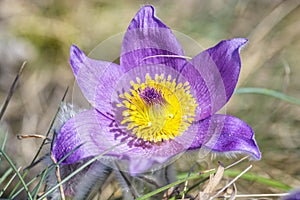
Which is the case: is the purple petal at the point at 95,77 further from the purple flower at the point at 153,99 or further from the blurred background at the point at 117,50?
the blurred background at the point at 117,50

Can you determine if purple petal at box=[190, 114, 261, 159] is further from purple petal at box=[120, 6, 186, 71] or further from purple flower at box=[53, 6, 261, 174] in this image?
purple petal at box=[120, 6, 186, 71]

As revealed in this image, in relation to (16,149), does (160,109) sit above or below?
above

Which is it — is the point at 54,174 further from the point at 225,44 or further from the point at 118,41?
the point at 118,41

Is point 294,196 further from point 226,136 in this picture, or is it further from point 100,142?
point 100,142

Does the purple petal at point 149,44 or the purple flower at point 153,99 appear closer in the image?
the purple flower at point 153,99

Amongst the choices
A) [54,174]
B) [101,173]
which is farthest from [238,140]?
[54,174]

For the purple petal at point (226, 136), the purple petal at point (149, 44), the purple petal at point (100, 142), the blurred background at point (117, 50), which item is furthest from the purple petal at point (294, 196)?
the blurred background at point (117, 50)

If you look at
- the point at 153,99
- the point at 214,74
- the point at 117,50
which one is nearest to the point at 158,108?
the point at 153,99
